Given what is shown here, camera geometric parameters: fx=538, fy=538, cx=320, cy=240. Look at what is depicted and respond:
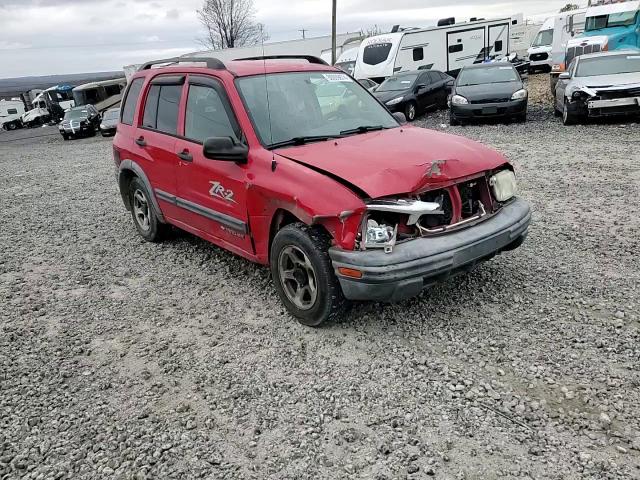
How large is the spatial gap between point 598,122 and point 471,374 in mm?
10961

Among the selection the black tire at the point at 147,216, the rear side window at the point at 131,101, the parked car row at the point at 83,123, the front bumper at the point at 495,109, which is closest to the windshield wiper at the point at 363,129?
the black tire at the point at 147,216

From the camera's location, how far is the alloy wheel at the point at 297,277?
3.83 metres

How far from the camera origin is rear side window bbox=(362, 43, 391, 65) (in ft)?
70.8

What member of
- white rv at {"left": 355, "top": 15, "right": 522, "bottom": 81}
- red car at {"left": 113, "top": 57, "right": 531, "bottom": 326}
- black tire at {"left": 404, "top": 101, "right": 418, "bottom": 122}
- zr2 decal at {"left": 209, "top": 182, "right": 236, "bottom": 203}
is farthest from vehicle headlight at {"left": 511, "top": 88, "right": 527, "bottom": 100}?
zr2 decal at {"left": 209, "top": 182, "right": 236, "bottom": 203}

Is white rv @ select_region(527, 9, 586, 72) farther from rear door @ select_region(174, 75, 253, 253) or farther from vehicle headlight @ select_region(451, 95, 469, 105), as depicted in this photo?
rear door @ select_region(174, 75, 253, 253)

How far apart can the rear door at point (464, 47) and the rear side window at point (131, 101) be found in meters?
20.0

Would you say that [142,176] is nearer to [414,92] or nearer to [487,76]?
[487,76]

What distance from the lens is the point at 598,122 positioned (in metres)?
12.2

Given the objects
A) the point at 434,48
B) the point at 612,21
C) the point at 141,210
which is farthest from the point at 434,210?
the point at 434,48

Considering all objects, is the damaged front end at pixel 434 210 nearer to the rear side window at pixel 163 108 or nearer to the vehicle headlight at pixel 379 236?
the vehicle headlight at pixel 379 236

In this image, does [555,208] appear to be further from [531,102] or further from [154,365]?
[531,102]

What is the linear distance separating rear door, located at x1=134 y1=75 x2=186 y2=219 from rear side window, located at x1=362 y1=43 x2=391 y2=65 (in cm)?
1749

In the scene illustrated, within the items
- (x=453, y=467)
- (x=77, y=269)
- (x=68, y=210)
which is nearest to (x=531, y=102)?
(x=68, y=210)

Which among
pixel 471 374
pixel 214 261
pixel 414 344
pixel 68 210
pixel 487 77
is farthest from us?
pixel 487 77
